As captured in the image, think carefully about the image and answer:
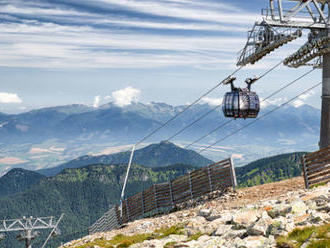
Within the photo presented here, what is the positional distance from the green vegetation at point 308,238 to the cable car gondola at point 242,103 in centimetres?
2201

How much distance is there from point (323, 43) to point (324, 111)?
16.6 ft

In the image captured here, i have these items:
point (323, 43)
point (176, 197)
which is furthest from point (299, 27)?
point (176, 197)

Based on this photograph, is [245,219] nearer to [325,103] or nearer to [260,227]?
[260,227]

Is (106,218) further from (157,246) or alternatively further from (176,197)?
(157,246)

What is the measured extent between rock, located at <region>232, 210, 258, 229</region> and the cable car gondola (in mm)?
19071

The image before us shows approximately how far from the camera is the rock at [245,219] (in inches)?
560

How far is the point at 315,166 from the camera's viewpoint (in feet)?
78.9

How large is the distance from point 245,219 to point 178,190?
A: 1861cm

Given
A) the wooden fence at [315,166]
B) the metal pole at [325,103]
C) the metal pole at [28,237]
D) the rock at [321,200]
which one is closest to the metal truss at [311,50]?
the metal pole at [325,103]

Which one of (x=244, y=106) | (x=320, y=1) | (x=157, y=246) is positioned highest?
(x=320, y=1)

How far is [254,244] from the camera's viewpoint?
1195 centimetres

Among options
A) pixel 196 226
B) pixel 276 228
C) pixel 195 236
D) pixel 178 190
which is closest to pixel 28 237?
pixel 178 190

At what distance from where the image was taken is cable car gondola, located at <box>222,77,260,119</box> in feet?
111

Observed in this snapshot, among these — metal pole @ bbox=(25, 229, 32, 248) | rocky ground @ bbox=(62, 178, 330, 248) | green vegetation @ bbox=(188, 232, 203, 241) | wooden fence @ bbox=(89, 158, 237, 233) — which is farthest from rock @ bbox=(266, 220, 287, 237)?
metal pole @ bbox=(25, 229, 32, 248)
